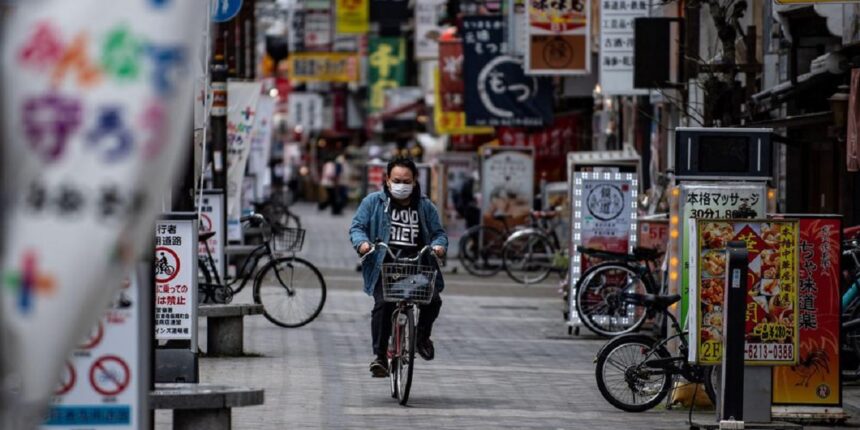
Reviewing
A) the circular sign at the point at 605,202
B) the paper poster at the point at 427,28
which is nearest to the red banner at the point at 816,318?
the circular sign at the point at 605,202

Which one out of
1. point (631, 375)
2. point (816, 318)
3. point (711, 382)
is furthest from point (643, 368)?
point (816, 318)

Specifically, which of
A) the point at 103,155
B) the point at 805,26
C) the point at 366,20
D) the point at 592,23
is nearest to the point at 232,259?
the point at 592,23

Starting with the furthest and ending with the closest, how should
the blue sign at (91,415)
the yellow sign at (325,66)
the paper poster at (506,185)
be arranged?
the yellow sign at (325,66) → the paper poster at (506,185) → the blue sign at (91,415)

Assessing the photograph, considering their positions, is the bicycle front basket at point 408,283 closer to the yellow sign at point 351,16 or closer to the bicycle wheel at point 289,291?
the bicycle wheel at point 289,291

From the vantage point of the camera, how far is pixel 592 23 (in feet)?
101

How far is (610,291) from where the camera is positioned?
62.6 ft

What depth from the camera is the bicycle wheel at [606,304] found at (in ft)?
61.8

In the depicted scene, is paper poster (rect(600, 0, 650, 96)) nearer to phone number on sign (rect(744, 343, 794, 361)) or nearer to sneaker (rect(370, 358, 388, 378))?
sneaker (rect(370, 358, 388, 378))

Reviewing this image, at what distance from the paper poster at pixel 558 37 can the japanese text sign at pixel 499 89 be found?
3.22 meters

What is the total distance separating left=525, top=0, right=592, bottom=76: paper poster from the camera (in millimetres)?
29938

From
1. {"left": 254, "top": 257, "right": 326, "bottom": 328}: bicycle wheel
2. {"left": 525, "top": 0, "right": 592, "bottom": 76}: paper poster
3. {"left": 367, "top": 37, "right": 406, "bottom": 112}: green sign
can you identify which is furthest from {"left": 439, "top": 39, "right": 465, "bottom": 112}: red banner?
{"left": 367, "top": 37, "right": 406, "bottom": 112}: green sign

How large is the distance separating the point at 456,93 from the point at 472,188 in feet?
11.5

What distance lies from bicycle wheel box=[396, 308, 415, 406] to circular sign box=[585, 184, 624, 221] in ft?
23.2

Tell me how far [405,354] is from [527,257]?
1617 cm
